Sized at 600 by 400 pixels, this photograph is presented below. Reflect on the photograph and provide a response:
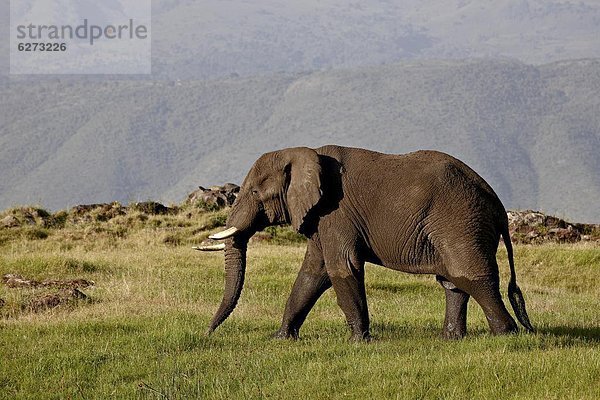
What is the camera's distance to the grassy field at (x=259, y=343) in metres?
10.8

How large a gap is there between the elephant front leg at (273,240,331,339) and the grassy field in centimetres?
36

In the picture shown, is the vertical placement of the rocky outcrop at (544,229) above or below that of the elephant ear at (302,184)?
below

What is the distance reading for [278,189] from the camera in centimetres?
1416

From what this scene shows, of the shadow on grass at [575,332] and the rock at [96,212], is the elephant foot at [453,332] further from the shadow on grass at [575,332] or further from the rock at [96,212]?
the rock at [96,212]

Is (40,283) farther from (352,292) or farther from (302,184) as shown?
(352,292)

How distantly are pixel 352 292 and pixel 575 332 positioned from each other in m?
3.44

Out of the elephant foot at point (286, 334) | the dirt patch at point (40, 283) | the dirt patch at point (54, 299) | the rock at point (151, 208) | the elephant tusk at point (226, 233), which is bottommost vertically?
the elephant foot at point (286, 334)

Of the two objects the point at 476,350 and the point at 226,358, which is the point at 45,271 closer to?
the point at 226,358

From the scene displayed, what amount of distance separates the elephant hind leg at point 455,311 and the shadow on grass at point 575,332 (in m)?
1.13

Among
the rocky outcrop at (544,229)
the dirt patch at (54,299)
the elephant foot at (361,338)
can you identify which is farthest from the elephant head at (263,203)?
the rocky outcrop at (544,229)

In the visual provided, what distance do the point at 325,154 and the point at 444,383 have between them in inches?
173

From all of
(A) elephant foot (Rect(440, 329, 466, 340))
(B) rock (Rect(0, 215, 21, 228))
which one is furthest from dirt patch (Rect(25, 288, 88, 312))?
(B) rock (Rect(0, 215, 21, 228))

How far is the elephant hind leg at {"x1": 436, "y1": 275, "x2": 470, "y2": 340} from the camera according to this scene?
45.8ft

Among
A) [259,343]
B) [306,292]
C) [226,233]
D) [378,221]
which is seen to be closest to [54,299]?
[226,233]
